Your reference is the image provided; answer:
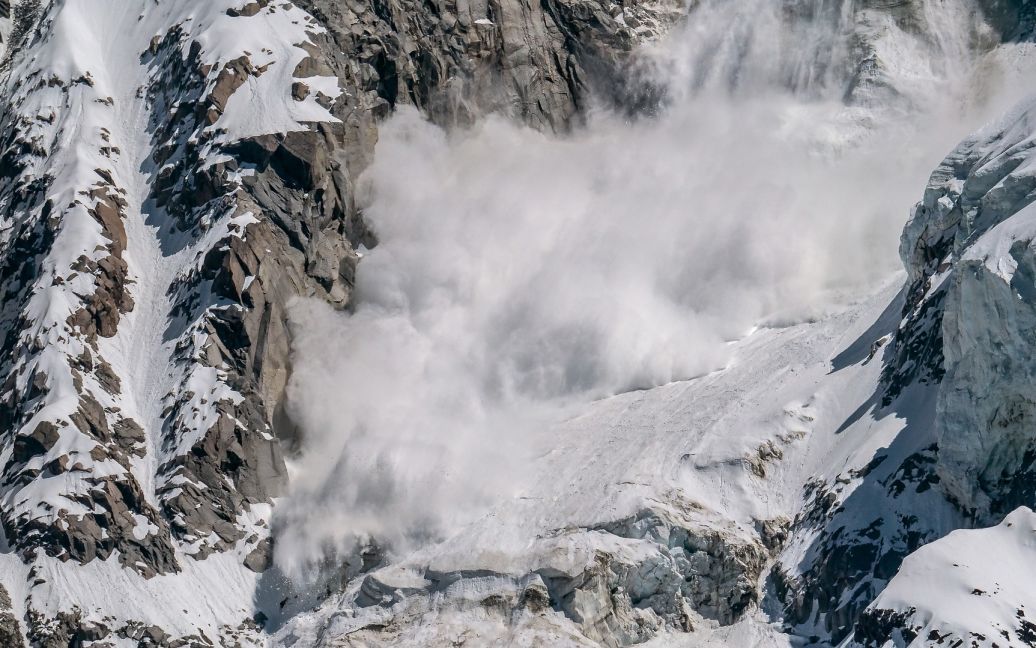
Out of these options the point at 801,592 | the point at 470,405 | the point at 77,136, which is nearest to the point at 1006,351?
the point at 801,592

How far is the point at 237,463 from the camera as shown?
473 feet

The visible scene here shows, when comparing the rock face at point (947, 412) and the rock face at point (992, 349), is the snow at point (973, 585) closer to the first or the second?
the rock face at point (947, 412)

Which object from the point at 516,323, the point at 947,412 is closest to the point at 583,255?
the point at 516,323

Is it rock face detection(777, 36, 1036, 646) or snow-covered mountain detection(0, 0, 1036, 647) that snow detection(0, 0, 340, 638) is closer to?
snow-covered mountain detection(0, 0, 1036, 647)

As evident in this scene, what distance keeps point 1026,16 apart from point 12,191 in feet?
308

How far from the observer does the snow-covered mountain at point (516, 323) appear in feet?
403

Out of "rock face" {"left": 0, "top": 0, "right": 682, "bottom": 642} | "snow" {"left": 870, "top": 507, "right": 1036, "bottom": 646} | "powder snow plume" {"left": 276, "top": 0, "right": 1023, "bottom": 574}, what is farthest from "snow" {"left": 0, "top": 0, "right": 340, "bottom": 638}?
"snow" {"left": 870, "top": 507, "right": 1036, "bottom": 646}

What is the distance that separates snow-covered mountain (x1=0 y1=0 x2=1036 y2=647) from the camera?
122750 mm

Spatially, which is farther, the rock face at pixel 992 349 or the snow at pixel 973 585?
the rock face at pixel 992 349

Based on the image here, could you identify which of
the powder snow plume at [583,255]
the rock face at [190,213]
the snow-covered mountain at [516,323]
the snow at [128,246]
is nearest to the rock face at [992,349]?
the snow-covered mountain at [516,323]

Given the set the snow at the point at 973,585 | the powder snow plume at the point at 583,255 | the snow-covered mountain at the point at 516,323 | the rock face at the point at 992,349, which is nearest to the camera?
the snow at the point at 973,585

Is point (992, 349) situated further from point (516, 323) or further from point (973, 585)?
point (516, 323)

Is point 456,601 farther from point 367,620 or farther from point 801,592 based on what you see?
point 801,592

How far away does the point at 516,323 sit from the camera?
16112 cm
